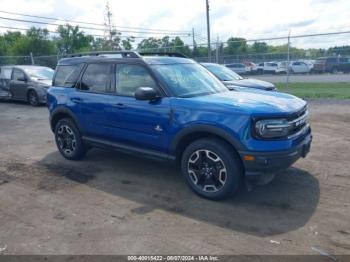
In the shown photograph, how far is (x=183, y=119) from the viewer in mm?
4719

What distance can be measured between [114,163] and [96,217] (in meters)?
2.11

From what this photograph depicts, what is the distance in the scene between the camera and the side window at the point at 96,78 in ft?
18.9

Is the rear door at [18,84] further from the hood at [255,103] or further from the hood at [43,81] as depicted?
the hood at [255,103]

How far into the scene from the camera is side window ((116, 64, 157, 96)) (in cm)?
521

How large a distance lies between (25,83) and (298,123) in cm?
1227

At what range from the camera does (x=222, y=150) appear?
14.6ft

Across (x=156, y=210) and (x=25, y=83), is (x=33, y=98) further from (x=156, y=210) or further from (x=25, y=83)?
(x=156, y=210)

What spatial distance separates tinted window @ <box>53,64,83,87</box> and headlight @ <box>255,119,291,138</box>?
3.48 metres

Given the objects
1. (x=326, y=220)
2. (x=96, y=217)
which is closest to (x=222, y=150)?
(x=326, y=220)

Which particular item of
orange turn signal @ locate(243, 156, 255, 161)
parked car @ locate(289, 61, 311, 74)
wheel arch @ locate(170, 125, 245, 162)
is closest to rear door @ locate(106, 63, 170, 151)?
wheel arch @ locate(170, 125, 245, 162)

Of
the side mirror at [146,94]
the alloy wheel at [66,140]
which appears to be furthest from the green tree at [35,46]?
the side mirror at [146,94]

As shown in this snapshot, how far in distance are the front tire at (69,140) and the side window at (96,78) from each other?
2.55 ft

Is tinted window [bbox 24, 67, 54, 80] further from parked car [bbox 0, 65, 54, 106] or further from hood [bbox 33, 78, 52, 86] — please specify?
hood [bbox 33, 78, 52, 86]

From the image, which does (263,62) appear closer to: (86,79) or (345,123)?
(345,123)
